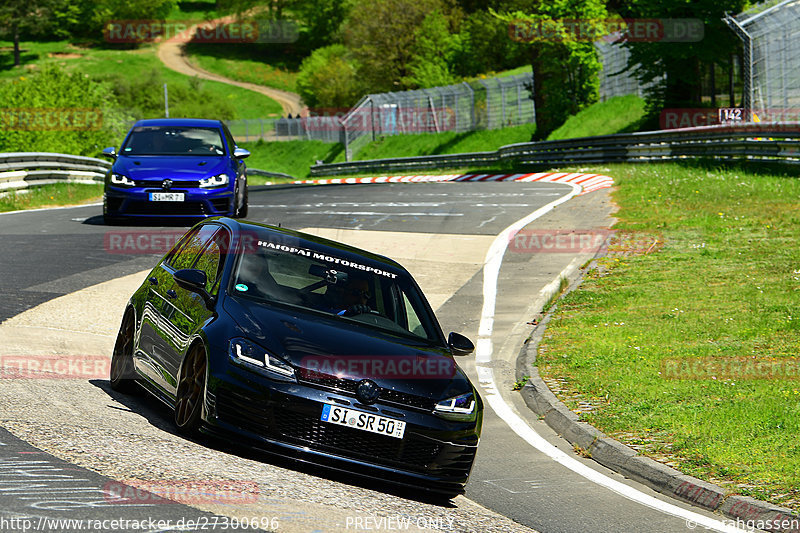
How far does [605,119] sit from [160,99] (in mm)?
67695

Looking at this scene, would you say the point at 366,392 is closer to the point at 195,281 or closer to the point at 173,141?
the point at 195,281

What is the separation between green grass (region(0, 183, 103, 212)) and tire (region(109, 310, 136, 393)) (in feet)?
58.2

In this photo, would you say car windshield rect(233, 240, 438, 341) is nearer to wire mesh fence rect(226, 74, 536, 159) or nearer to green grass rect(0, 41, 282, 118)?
wire mesh fence rect(226, 74, 536, 159)

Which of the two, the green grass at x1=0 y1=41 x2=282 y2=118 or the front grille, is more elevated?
the green grass at x1=0 y1=41 x2=282 y2=118

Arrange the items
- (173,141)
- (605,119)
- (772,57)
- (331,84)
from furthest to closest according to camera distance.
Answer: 1. (331,84)
2. (605,119)
3. (772,57)
4. (173,141)

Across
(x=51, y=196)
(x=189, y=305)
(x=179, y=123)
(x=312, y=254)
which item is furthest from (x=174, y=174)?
(x=51, y=196)

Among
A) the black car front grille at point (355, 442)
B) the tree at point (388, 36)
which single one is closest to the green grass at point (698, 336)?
the black car front grille at point (355, 442)

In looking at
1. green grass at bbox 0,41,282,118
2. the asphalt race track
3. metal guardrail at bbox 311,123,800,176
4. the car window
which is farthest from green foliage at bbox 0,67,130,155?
green grass at bbox 0,41,282,118

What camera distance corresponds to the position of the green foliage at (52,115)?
4462cm

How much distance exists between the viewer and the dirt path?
12588cm

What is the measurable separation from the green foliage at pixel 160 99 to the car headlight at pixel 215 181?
87883mm

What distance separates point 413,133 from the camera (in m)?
67.6

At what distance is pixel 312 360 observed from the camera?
261 inches

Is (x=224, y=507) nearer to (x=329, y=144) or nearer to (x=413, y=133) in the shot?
(x=413, y=133)
